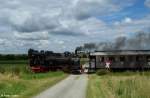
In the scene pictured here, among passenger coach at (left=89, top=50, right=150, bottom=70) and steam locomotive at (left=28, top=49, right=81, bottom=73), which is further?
passenger coach at (left=89, top=50, right=150, bottom=70)

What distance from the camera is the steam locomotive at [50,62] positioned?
58.8 m

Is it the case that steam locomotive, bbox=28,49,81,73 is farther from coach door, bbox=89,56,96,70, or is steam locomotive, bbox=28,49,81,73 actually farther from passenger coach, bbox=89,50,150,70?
passenger coach, bbox=89,50,150,70

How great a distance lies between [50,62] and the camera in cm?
5981

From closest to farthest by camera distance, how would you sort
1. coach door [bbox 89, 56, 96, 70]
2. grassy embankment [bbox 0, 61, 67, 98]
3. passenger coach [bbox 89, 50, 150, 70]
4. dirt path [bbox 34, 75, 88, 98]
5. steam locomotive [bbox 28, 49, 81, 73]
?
dirt path [bbox 34, 75, 88, 98], grassy embankment [bbox 0, 61, 67, 98], steam locomotive [bbox 28, 49, 81, 73], passenger coach [bbox 89, 50, 150, 70], coach door [bbox 89, 56, 96, 70]

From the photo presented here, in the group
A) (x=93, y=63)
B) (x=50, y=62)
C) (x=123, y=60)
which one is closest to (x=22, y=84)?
(x=50, y=62)

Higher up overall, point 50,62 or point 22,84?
point 50,62

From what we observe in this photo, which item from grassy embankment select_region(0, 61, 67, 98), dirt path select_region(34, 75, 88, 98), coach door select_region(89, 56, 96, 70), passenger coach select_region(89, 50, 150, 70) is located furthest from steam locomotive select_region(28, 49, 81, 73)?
dirt path select_region(34, 75, 88, 98)

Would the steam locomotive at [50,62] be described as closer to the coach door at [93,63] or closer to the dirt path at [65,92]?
the coach door at [93,63]

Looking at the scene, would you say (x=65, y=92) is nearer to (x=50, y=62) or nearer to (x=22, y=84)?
(x=22, y=84)

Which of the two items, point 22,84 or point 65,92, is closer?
point 65,92

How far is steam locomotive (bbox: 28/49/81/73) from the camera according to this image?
58.8 meters

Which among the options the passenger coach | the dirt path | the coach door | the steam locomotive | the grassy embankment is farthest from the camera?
the coach door

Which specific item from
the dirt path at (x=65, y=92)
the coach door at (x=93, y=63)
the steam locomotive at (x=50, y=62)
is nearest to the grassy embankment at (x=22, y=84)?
the dirt path at (x=65, y=92)

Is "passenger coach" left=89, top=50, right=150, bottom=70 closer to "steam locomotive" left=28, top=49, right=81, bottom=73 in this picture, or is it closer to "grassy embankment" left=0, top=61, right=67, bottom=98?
"steam locomotive" left=28, top=49, right=81, bottom=73
